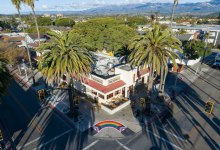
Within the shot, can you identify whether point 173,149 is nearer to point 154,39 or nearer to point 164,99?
point 164,99

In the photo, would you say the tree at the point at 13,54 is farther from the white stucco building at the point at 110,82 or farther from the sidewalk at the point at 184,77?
the sidewalk at the point at 184,77

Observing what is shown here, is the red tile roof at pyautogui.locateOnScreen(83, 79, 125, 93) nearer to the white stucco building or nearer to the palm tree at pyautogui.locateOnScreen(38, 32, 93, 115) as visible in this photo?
the white stucco building

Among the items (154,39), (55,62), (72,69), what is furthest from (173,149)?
(55,62)

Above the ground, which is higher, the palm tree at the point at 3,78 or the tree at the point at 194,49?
the palm tree at the point at 3,78

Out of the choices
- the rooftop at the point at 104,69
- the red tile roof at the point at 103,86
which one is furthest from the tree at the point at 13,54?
the red tile roof at the point at 103,86

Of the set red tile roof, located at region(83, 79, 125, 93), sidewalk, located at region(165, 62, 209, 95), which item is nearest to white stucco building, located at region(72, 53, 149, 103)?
red tile roof, located at region(83, 79, 125, 93)

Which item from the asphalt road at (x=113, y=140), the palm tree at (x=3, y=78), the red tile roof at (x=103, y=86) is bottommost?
the asphalt road at (x=113, y=140)

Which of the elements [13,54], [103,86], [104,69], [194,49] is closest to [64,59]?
[103,86]

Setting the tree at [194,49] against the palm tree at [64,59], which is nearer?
the palm tree at [64,59]
